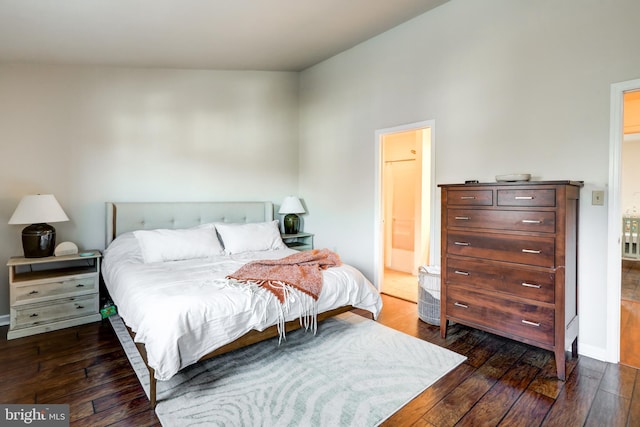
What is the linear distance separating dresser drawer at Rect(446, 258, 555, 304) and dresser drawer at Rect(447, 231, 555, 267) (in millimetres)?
66

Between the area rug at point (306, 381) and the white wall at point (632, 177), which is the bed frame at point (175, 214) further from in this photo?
the white wall at point (632, 177)

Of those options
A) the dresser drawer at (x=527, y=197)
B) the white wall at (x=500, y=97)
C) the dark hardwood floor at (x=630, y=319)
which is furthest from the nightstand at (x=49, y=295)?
the dark hardwood floor at (x=630, y=319)

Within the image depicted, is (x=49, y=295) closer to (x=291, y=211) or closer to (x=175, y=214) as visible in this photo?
(x=175, y=214)

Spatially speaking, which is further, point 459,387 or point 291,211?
point 291,211

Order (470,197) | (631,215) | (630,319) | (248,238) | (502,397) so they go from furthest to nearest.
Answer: (631,215) < (248,238) < (630,319) < (470,197) < (502,397)

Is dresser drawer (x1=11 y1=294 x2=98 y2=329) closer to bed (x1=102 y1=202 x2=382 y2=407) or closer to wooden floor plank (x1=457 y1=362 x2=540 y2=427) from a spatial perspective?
bed (x1=102 y1=202 x2=382 y2=407)

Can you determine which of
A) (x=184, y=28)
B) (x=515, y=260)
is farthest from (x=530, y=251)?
(x=184, y=28)

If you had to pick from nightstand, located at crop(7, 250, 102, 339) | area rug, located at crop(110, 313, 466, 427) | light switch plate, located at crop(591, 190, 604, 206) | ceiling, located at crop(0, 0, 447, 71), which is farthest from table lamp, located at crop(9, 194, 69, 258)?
light switch plate, located at crop(591, 190, 604, 206)

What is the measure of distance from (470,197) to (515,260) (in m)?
0.57

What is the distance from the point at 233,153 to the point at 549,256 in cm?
381

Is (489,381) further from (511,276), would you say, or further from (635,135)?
(635,135)

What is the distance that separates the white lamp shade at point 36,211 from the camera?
3047 mm

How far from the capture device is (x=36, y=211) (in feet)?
10.2

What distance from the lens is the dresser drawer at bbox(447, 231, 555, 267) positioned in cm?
235
